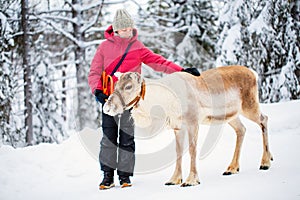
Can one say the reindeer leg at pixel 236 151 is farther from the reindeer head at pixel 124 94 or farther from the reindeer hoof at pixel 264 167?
the reindeer head at pixel 124 94

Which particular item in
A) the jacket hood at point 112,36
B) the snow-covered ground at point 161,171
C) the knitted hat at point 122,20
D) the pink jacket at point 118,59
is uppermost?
the knitted hat at point 122,20

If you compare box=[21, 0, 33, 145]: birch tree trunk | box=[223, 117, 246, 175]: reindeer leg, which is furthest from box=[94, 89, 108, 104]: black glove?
box=[21, 0, 33, 145]: birch tree trunk

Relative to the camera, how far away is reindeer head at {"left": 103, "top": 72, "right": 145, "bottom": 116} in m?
3.62

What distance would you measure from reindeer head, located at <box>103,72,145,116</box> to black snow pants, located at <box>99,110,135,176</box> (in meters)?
0.47

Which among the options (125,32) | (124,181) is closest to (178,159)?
(124,181)

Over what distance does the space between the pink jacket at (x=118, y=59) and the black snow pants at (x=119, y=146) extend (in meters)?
0.45

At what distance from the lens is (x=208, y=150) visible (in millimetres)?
5309

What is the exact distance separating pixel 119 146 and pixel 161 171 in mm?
892

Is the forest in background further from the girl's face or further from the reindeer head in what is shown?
the reindeer head

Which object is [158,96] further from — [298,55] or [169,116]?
[298,55]

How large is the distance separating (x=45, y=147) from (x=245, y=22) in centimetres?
769

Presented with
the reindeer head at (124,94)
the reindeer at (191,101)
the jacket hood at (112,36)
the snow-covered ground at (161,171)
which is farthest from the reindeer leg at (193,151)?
the jacket hood at (112,36)

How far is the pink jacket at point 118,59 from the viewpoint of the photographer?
4145 millimetres

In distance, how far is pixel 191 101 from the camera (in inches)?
156
